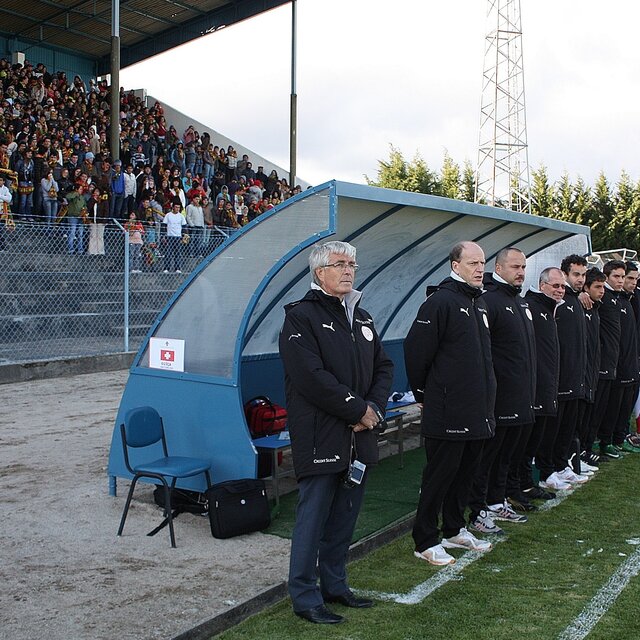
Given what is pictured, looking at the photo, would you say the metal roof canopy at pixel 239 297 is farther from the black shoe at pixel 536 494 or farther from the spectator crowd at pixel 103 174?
the spectator crowd at pixel 103 174

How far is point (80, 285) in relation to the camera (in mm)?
13695

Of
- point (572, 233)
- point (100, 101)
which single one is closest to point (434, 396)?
point (572, 233)

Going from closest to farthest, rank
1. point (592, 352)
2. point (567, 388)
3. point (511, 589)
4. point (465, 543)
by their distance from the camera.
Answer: point (511, 589) < point (465, 543) < point (567, 388) < point (592, 352)

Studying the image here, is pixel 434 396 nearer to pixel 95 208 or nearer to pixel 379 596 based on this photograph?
pixel 379 596

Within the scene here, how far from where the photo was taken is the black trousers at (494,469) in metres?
5.81

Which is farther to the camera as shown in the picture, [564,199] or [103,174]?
[564,199]

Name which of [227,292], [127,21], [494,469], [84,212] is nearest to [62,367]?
[84,212]

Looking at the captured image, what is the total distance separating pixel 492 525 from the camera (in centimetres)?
582

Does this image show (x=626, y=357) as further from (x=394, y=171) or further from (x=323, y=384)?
(x=394, y=171)

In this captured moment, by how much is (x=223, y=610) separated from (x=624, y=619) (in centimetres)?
207

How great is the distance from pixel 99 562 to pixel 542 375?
3.46m

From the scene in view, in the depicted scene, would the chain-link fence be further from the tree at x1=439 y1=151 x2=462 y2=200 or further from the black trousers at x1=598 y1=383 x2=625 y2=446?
the tree at x1=439 y1=151 x2=462 y2=200

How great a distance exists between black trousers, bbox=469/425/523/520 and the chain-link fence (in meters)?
8.63

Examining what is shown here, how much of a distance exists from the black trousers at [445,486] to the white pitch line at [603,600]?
1.00 metres
